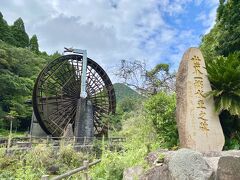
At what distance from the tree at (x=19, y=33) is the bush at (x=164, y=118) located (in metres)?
30.6

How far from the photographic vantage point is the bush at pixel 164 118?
226 inches

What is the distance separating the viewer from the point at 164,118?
5871mm

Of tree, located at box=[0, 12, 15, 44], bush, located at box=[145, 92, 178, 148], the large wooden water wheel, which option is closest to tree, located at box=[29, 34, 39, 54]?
tree, located at box=[0, 12, 15, 44]

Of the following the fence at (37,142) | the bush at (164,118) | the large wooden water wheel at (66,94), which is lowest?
the fence at (37,142)

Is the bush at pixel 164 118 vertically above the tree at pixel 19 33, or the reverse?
the tree at pixel 19 33

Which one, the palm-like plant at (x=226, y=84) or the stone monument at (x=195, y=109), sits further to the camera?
the palm-like plant at (x=226, y=84)

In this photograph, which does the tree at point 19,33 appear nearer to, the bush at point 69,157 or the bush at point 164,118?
the bush at point 69,157

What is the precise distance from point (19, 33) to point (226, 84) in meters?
33.7

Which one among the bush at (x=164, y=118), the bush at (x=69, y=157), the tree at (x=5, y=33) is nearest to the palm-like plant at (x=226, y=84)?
the bush at (x=164, y=118)

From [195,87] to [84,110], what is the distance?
12.4m

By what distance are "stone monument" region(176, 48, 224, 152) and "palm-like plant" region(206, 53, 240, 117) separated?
0.41ft

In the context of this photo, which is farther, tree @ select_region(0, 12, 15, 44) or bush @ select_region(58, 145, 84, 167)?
tree @ select_region(0, 12, 15, 44)

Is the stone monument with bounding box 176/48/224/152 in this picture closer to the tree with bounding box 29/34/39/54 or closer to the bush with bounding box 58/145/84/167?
the bush with bounding box 58/145/84/167

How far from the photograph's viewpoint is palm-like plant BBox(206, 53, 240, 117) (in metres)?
4.87
